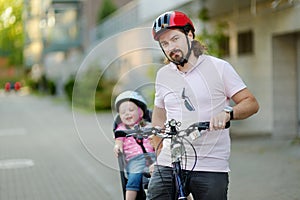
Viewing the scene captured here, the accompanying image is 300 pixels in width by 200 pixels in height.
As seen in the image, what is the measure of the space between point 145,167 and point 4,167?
7.93 metres

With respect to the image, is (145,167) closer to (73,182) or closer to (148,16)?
(73,182)

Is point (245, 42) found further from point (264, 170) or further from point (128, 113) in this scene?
point (128, 113)

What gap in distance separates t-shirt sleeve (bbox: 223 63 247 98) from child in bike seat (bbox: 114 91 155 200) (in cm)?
105

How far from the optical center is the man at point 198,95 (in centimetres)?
375

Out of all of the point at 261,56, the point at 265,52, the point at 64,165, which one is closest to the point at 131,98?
the point at 64,165

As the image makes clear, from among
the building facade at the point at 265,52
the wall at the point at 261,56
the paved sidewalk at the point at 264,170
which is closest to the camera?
the paved sidewalk at the point at 264,170

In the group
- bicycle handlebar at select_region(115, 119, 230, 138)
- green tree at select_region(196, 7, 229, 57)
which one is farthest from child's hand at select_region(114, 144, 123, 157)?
green tree at select_region(196, 7, 229, 57)

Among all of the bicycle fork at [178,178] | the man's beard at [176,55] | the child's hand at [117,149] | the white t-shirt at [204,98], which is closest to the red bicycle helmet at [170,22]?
the man's beard at [176,55]

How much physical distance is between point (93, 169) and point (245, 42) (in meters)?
7.03

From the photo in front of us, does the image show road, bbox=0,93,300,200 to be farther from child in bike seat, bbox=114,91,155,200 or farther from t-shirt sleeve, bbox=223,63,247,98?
t-shirt sleeve, bbox=223,63,247,98

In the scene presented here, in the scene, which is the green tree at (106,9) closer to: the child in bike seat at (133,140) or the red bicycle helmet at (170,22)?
the child in bike seat at (133,140)

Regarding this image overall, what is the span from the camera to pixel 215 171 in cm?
386

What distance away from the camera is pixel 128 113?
15.4 feet

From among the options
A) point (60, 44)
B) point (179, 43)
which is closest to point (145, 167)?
point (179, 43)
